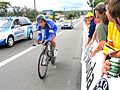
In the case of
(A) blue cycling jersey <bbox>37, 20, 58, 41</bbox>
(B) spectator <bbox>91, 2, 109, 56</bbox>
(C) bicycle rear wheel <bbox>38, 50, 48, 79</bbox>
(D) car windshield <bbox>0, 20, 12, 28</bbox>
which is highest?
(B) spectator <bbox>91, 2, 109, 56</bbox>

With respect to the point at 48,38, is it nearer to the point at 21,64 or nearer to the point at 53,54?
the point at 53,54

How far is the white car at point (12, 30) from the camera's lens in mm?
14461

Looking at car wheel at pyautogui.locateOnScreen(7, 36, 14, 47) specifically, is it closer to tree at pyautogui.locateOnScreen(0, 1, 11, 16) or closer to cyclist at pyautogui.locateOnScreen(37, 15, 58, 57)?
cyclist at pyautogui.locateOnScreen(37, 15, 58, 57)

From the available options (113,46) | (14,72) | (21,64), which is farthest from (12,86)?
(113,46)

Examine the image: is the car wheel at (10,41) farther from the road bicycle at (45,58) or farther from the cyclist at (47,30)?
the cyclist at (47,30)

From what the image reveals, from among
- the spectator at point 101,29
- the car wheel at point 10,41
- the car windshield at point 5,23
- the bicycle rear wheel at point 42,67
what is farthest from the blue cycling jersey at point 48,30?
the car windshield at point 5,23

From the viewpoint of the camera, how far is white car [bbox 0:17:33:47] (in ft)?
47.4

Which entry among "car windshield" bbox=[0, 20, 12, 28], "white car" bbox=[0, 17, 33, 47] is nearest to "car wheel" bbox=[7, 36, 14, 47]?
"white car" bbox=[0, 17, 33, 47]

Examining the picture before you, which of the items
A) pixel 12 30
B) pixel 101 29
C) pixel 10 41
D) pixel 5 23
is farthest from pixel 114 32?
pixel 5 23

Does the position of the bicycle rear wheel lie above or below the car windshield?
below

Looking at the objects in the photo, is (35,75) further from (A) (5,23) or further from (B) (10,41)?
(A) (5,23)

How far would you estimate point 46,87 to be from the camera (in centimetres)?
645

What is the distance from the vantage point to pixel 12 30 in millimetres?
15328

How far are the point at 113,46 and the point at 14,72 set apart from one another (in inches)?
216
